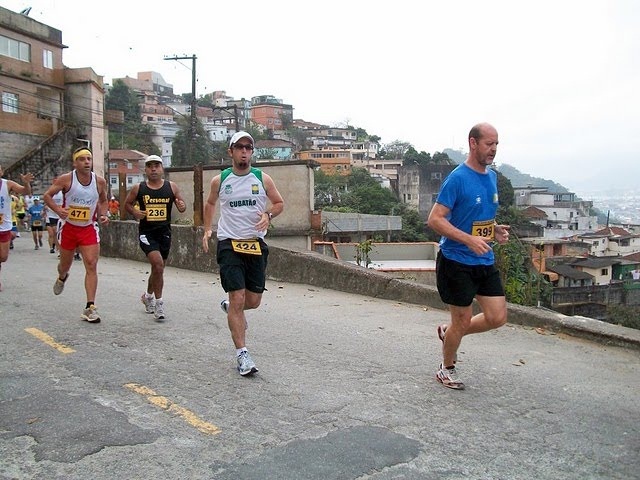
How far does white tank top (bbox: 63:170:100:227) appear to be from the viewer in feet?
20.9

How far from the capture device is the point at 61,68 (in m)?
43.8

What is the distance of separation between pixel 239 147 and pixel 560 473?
10.6ft

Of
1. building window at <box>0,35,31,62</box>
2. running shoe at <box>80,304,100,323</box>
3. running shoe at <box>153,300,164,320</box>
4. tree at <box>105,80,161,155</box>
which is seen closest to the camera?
running shoe at <box>80,304,100,323</box>

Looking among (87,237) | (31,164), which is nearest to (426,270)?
(87,237)

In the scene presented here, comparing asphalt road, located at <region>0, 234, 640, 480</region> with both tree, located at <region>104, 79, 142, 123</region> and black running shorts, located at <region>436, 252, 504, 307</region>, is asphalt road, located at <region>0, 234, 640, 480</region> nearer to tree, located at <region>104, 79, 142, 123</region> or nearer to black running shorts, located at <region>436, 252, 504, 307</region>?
black running shorts, located at <region>436, 252, 504, 307</region>

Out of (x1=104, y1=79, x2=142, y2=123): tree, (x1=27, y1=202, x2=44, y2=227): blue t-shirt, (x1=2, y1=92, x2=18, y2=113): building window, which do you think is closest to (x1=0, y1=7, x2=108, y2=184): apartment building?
(x1=2, y1=92, x2=18, y2=113): building window

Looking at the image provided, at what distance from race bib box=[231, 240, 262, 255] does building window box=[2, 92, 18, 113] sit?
4013 centimetres

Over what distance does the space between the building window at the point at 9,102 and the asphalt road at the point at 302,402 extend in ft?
122

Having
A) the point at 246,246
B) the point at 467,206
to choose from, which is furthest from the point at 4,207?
the point at 467,206

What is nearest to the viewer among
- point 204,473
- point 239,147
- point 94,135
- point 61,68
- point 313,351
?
point 204,473

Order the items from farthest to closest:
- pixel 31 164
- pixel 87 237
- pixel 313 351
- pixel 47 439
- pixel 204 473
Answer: pixel 31 164 → pixel 87 237 → pixel 313 351 → pixel 47 439 → pixel 204 473

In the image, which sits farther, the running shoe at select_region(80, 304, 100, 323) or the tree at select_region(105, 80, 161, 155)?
the tree at select_region(105, 80, 161, 155)

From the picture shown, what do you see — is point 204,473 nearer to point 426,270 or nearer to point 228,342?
point 228,342

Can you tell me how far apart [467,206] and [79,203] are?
4206 mm
